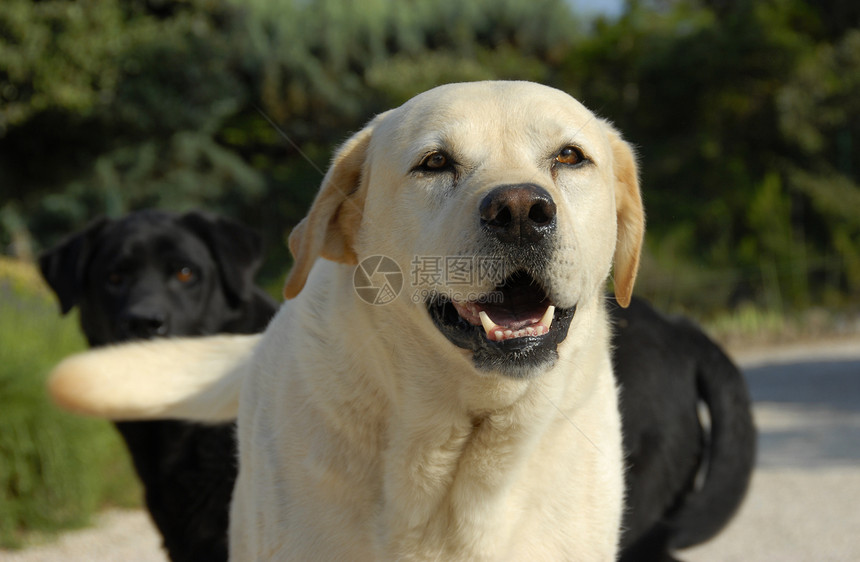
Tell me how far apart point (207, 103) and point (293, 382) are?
15470mm

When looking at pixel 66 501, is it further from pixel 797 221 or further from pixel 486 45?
pixel 486 45

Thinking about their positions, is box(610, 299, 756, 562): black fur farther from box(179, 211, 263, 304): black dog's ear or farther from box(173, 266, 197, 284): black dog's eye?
box(173, 266, 197, 284): black dog's eye

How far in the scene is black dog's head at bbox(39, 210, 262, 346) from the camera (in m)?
4.42

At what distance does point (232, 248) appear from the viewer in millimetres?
4742

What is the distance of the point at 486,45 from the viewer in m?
19.5

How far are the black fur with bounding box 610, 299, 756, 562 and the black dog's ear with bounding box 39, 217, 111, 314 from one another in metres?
2.87

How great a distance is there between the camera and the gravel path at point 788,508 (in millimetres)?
5246

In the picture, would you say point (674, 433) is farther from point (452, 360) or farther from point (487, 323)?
point (487, 323)

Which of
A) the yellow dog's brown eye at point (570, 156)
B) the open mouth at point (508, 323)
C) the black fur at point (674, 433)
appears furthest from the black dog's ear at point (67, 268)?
the yellow dog's brown eye at point (570, 156)

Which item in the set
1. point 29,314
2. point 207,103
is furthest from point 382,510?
point 207,103

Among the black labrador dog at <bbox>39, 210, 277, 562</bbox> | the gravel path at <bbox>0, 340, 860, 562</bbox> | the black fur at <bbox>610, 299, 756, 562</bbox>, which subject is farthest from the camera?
the gravel path at <bbox>0, 340, 860, 562</bbox>

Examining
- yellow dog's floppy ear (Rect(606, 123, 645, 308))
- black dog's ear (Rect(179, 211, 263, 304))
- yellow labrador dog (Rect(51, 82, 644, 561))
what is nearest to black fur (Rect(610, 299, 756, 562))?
yellow dog's floppy ear (Rect(606, 123, 645, 308))

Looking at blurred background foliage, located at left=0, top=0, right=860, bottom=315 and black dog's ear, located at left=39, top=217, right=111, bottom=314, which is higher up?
black dog's ear, located at left=39, top=217, right=111, bottom=314

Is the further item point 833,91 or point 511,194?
point 833,91
